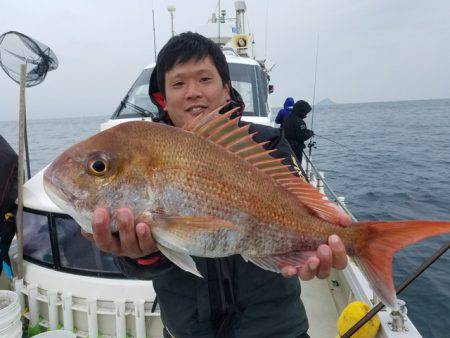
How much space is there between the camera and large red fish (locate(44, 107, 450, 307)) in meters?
1.70

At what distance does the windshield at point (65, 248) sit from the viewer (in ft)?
13.4

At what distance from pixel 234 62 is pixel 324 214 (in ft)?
18.3

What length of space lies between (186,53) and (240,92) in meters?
4.42

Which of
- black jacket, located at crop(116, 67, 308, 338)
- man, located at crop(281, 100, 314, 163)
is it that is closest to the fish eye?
black jacket, located at crop(116, 67, 308, 338)

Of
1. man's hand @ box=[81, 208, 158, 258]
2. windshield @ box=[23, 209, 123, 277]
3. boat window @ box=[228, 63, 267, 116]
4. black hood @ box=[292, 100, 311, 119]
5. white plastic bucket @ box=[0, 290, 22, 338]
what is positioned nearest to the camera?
man's hand @ box=[81, 208, 158, 258]

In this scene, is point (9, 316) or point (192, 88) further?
point (9, 316)

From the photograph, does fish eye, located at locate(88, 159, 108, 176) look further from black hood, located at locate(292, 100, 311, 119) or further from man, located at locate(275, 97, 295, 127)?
man, located at locate(275, 97, 295, 127)

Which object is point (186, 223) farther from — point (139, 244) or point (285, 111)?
point (285, 111)

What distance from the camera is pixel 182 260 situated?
5.59 ft

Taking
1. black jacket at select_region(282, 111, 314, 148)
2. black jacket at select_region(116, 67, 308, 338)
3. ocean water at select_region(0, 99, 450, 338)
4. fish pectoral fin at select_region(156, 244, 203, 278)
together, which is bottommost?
ocean water at select_region(0, 99, 450, 338)

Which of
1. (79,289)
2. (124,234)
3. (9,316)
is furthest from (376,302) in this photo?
(9,316)

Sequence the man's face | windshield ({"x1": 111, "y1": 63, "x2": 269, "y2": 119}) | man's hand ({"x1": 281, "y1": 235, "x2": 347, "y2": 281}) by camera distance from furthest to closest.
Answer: windshield ({"x1": 111, "y1": 63, "x2": 269, "y2": 119}) → the man's face → man's hand ({"x1": 281, "y1": 235, "x2": 347, "y2": 281})

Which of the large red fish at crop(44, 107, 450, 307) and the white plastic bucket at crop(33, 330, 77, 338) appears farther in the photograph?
the white plastic bucket at crop(33, 330, 77, 338)

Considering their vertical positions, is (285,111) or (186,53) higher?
(186,53)
